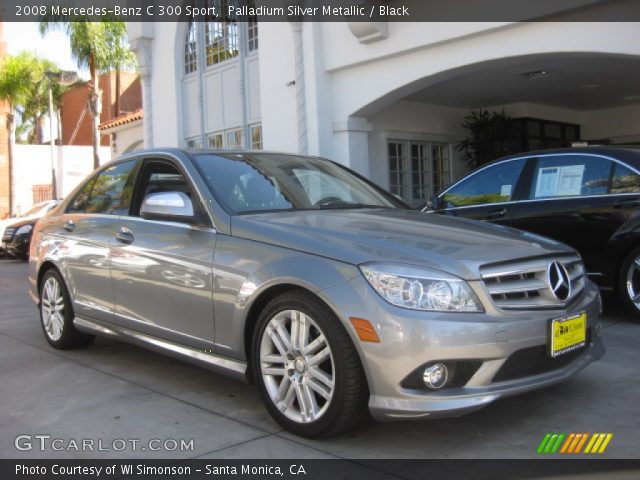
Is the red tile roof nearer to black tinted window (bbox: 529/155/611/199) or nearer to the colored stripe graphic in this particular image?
black tinted window (bbox: 529/155/611/199)

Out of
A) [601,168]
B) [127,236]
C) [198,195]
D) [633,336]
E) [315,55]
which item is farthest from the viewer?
[315,55]

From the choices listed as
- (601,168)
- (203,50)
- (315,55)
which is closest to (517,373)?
(601,168)

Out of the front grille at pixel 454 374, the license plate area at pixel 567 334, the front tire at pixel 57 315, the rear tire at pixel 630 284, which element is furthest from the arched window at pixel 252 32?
the front grille at pixel 454 374

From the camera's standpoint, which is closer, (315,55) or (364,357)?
(364,357)

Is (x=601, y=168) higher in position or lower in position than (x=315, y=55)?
lower

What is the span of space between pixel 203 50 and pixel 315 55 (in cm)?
441

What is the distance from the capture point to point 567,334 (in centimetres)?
363

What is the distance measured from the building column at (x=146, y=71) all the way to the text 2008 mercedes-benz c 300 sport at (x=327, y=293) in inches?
465

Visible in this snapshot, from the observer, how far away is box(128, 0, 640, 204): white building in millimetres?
9836

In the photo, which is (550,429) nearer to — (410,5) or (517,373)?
(517,373)

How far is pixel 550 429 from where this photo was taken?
12.3ft

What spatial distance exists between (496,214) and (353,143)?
5078 millimetres

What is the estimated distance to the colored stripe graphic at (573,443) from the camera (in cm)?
348

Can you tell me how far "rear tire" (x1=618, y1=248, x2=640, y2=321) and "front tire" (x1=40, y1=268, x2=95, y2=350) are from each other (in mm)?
4750
